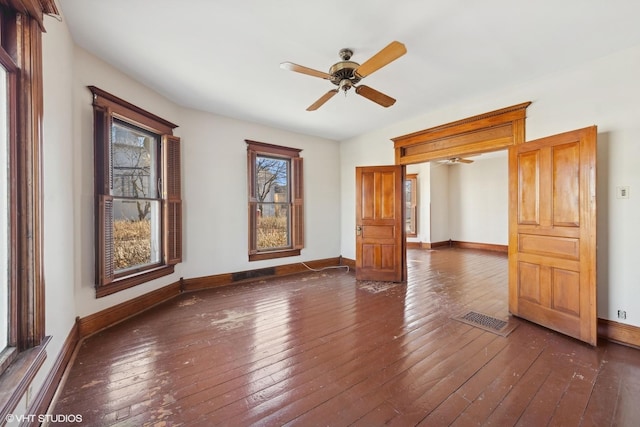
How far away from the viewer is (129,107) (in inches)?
122

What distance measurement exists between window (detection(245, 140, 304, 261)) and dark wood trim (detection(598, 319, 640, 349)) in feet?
13.6

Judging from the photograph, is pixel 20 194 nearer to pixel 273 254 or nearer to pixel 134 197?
pixel 134 197

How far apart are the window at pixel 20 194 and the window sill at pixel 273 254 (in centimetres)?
323

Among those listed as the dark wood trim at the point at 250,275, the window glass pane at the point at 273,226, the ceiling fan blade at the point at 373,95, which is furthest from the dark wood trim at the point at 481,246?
the ceiling fan blade at the point at 373,95

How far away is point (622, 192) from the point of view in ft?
8.21

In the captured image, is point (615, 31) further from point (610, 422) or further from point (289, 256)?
point (289, 256)

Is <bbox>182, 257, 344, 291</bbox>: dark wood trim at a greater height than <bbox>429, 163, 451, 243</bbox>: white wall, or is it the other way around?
<bbox>429, 163, 451, 243</bbox>: white wall

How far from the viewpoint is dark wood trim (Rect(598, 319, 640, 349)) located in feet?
7.93

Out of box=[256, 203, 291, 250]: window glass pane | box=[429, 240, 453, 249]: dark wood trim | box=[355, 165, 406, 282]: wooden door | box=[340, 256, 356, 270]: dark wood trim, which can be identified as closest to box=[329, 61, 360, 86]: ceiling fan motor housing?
box=[355, 165, 406, 282]: wooden door

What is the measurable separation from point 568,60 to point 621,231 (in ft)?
5.87

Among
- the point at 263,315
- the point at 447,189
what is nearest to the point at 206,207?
the point at 263,315

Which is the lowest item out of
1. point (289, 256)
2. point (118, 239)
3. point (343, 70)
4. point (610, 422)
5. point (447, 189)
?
point (610, 422)

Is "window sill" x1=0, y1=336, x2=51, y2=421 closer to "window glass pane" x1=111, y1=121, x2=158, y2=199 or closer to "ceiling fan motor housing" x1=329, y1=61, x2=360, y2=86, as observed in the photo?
"window glass pane" x1=111, y1=121, x2=158, y2=199

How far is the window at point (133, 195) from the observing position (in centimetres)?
279
